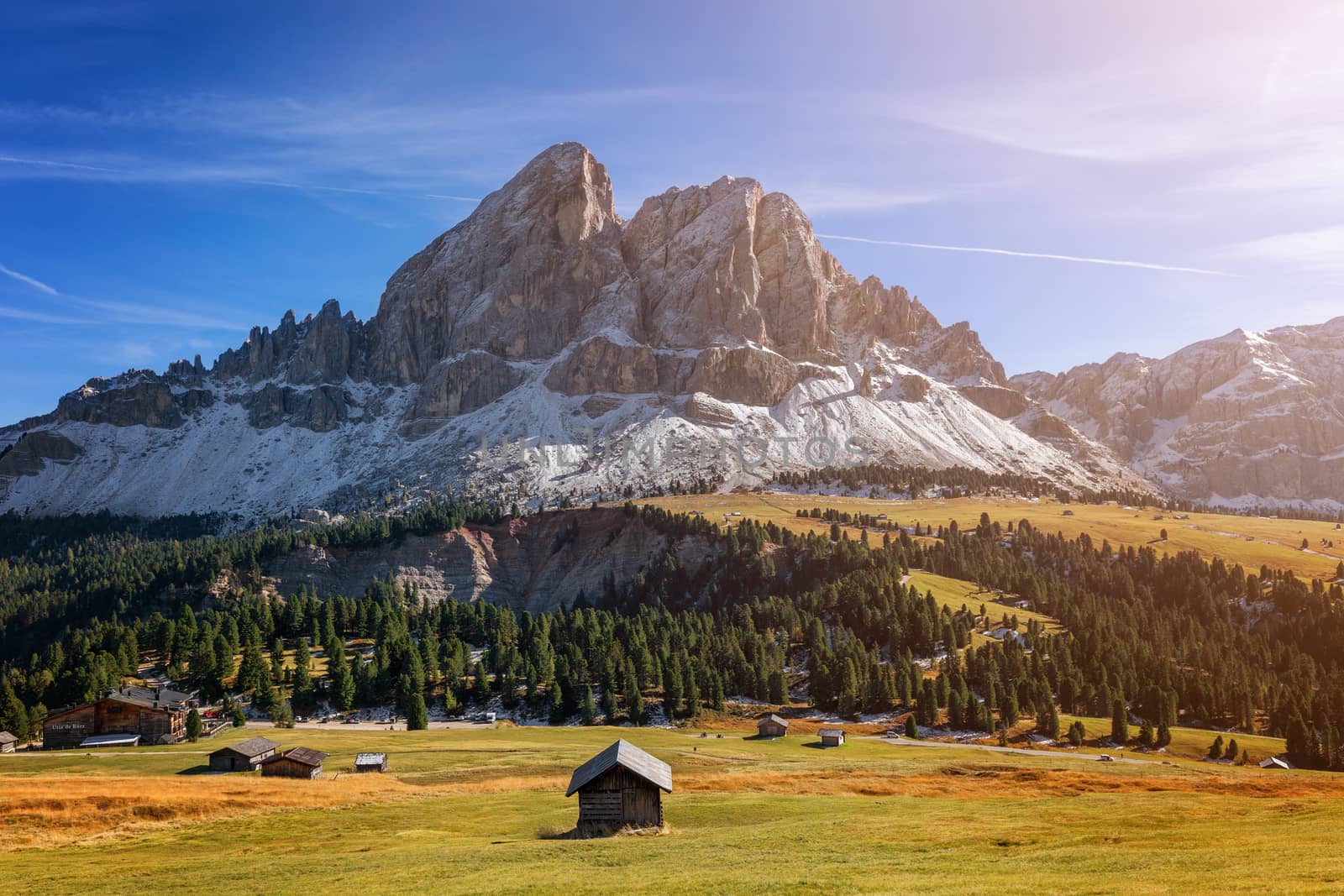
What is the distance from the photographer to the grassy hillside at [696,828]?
34969mm

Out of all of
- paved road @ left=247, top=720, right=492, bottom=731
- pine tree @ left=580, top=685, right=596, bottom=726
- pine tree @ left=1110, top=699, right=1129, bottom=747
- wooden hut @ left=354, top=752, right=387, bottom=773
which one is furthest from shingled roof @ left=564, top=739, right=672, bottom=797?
pine tree @ left=1110, top=699, right=1129, bottom=747

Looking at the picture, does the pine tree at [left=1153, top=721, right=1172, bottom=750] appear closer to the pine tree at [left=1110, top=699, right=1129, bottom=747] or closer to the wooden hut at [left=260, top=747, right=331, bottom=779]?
the pine tree at [left=1110, top=699, right=1129, bottom=747]

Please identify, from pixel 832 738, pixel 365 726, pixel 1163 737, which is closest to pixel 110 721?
pixel 365 726

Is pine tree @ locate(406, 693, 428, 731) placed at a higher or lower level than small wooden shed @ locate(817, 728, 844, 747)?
higher

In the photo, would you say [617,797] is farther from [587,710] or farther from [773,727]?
[587,710]

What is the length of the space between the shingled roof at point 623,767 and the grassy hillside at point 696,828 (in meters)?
3.16

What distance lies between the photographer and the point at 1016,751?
107 m

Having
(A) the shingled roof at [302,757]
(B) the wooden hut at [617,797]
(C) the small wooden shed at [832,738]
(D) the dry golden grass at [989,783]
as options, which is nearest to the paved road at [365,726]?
(A) the shingled roof at [302,757]

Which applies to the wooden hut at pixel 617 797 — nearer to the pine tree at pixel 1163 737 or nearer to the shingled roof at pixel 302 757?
the shingled roof at pixel 302 757

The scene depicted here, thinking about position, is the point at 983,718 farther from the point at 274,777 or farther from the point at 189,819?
the point at 189,819

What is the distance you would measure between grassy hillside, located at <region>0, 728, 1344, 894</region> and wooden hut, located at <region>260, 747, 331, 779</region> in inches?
219

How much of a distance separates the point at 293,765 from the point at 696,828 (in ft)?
149

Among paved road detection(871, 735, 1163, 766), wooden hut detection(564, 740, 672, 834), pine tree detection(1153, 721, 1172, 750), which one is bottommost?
pine tree detection(1153, 721, 1172, 750)

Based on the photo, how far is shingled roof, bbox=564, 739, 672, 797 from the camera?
5278cm
